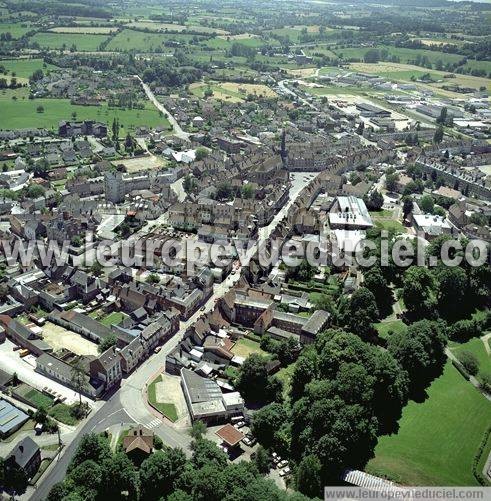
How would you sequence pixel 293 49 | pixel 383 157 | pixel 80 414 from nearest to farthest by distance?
pixel 80 414 → pixel 383 157 → pixel 293 49

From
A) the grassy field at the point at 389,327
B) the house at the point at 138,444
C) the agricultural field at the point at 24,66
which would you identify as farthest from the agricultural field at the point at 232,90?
the house at the point at 138,444

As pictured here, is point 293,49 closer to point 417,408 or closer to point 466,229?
point 466,229

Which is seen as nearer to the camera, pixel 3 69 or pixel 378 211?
pixel 378 211

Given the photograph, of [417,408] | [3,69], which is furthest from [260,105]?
[417,408]

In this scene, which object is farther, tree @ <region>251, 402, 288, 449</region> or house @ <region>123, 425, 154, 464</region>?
tree @ <region>251, 402, 288, 449</region>

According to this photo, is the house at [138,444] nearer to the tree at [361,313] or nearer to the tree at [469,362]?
the tree at [361,313]

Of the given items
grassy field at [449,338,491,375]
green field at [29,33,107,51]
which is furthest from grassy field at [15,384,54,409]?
green field at [29,33,107,51]

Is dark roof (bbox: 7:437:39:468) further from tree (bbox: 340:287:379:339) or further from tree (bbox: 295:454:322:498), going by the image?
tree (bbox: 340:287:379:339)
